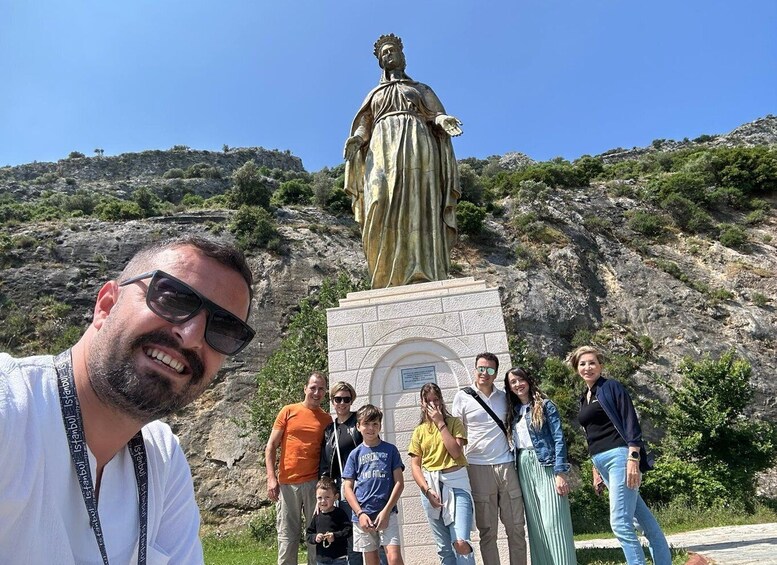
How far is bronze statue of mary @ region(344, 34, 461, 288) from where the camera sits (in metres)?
6.51

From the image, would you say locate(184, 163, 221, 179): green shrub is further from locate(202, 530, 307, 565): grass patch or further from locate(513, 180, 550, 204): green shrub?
locate(202, 530, 307, 565): grass patch

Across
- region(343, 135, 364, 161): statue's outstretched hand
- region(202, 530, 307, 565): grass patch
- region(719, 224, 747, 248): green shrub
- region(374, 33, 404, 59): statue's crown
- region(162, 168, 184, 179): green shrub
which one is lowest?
region(202, 530, 307, 565): grass patch

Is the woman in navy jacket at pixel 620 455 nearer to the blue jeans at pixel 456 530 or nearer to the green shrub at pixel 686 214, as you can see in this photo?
the blue jeans at pixel 456 530

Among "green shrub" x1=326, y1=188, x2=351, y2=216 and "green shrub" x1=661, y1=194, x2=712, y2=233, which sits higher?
"green shrub" x1=326, y1=188, x2=351, y2=216

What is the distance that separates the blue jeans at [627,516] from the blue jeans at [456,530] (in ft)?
3.17

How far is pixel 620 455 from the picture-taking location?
3641 mm

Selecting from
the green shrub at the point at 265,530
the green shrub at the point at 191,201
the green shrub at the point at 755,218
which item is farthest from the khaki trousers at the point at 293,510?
the green shrub at the point at 191,201

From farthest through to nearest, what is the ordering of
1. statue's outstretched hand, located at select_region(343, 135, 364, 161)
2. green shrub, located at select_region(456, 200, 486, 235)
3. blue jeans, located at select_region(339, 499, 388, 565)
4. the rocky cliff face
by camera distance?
green shrub, located at select_region(456, 200, 486, 235), the rocky cliff face, statue's outstretched hand, located at select_region(343, 135, 364, 161), blue jeans, located at select_region(339, 499, 388, 565)

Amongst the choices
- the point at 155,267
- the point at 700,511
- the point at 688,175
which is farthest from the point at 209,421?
the point at 688,175

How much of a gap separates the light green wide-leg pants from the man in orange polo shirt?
5.59ft

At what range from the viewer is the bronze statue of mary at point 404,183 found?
6.51m

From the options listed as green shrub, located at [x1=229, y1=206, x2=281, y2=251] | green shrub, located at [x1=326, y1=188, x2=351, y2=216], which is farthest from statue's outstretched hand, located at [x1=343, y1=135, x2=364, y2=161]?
green shrub, located at [x1=326, y1=188, x2=351, y2=216]

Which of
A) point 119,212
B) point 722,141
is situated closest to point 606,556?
point 119,212

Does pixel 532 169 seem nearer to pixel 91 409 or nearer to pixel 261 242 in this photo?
pixel 261 242
